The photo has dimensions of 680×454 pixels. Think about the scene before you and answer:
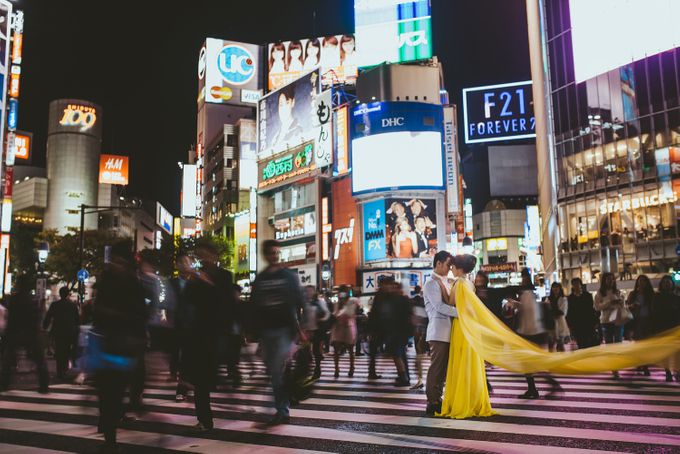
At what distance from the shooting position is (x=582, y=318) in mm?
11609

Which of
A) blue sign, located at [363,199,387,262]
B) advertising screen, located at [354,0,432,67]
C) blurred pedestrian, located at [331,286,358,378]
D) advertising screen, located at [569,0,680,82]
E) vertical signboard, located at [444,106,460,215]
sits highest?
advertising screen, located at [354,0,432,67]

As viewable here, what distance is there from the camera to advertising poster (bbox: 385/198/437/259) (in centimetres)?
4644

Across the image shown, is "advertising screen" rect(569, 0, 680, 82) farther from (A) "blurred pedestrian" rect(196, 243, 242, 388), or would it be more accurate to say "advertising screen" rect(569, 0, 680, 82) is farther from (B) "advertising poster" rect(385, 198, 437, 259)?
(A) "blurred pedestrian" rect(196, 243, 242, 388)

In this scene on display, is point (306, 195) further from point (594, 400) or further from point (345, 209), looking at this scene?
point (594, 400)

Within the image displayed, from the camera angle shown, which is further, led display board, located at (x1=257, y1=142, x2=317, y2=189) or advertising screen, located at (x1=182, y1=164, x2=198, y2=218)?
advertising screen, located at (x1=182, y1=164, x2=198, y2=218)

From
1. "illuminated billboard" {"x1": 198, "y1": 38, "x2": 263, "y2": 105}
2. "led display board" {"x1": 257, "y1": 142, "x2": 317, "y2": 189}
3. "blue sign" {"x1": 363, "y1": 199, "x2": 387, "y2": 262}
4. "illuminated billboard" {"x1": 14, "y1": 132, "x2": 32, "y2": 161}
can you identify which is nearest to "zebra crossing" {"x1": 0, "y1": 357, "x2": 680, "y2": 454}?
"blue sign" {"x1": 363, "y1": 199, "x2": 387, "y2": 262}

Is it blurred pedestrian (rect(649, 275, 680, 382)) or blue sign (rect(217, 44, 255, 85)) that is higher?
blue sign (rect(217, 44, 255, 85))

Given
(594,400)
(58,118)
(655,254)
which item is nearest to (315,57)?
(655,254)

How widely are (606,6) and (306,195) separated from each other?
30.2 metres

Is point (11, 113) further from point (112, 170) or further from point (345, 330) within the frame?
point (112, 170)

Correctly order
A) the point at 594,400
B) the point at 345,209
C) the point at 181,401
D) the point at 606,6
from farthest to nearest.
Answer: the point at 345,209, the point at 606,6, the point at 181,401, the point at 594,400

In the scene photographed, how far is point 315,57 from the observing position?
72750 millimetres

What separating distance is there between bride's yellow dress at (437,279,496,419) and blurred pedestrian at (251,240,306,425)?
67.8 inches

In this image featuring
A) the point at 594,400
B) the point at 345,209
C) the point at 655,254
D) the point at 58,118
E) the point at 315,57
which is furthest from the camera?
the point at 58,118
